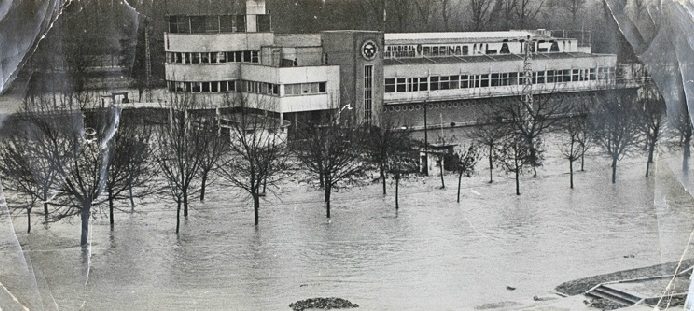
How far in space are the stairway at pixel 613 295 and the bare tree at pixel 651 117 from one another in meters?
1.15

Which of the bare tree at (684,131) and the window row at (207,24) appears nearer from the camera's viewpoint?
the bare tree at (684,131)

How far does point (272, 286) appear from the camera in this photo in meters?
4.59

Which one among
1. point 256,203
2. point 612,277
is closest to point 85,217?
point 256,203

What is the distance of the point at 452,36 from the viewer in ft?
21.1

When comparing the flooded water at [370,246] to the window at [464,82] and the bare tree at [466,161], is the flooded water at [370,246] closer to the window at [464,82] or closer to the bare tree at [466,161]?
the bare tree at [466,161]

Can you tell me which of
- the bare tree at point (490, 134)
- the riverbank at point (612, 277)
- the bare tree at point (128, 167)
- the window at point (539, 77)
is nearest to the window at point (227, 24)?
the bare tree at point (128, 167)

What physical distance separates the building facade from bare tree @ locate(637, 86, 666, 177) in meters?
0.62

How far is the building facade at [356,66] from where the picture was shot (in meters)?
5.70

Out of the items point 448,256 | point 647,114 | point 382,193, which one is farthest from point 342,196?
point 647,114

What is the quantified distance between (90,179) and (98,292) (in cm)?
67

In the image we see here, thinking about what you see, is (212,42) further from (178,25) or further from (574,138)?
(574,138)

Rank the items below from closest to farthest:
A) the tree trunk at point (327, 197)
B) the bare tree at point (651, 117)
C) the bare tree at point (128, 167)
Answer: the bare tree at point (128, 167)
the bare tree at point (651, 117)
the tree trunk at point (327, 197)

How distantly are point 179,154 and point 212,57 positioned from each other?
2.48 ft

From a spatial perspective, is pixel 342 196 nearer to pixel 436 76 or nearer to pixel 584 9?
pixel 436 76
